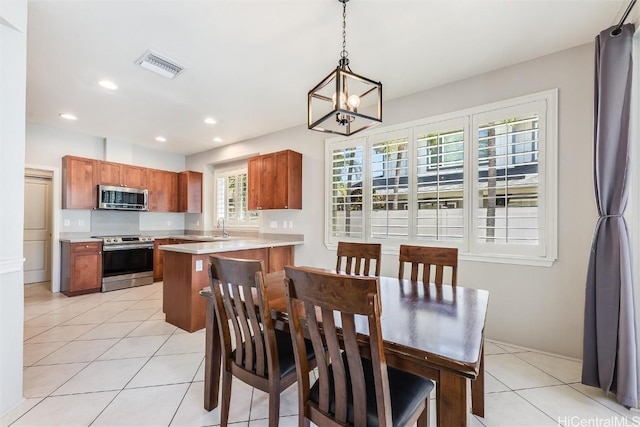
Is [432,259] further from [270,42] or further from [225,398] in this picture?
[270,42]

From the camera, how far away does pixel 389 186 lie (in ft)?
11.5

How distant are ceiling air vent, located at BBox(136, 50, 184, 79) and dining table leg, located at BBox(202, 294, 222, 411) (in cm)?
232

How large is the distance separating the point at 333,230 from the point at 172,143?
3872mm

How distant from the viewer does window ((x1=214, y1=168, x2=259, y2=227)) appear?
5.65 meters

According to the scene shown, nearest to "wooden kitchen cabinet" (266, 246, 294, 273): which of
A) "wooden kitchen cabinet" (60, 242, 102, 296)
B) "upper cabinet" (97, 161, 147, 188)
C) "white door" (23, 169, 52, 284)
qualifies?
"wooden kitchen cabinet" (60, 242, 102, 296)

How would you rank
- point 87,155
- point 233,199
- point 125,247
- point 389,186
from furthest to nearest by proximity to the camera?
point 233,199 → point 87,155 → point 125,247 → point 389,186

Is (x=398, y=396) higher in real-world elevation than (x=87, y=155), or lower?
lower

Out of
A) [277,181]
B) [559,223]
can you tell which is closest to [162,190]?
[277,181]

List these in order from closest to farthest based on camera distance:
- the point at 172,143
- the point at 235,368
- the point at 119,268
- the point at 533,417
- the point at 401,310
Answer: the point at 401,310
the point at 235,368
the point at 533,417
the point at 119,268
the point at 172,143

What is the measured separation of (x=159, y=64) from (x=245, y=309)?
261 cm

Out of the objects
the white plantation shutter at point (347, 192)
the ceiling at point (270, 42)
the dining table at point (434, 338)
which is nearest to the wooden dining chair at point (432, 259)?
the dining table at point (434, 338)

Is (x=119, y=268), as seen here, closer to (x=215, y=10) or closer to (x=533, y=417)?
(x=215, y=10)

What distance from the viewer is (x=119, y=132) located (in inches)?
192

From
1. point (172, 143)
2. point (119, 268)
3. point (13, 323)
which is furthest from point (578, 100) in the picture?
point (119, 268)
